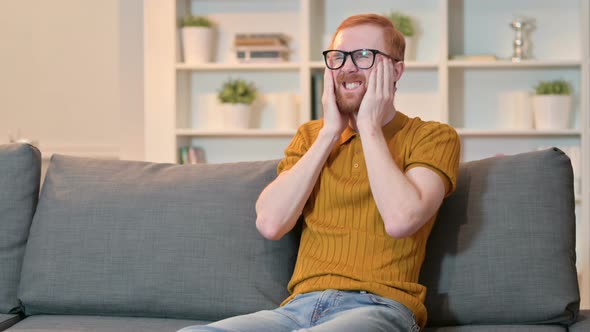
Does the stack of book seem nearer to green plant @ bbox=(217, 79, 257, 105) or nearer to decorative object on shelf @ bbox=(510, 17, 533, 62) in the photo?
green plant @ bbox=(217, 79, 257, 105)

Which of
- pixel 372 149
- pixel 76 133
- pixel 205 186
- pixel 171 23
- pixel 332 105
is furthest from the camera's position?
pixel 76 133

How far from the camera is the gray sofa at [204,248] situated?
6.62 feet

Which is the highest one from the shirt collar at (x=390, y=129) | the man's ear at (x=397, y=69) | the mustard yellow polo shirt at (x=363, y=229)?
the man's ear at (x=397, y=69)

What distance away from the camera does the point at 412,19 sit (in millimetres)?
4641

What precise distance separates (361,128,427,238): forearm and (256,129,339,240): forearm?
124mm

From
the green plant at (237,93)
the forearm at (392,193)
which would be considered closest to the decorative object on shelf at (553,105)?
the green plant at (237,93)

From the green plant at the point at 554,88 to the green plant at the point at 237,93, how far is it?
1498mm

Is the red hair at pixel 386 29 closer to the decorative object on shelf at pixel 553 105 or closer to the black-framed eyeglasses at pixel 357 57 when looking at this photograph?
the black-framed eyeglasses at pixel 357 57

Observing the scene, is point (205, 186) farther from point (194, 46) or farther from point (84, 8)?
point (84, 8)

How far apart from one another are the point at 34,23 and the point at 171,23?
4.40ft

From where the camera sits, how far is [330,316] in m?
1.83

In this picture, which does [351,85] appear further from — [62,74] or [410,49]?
[62,74]

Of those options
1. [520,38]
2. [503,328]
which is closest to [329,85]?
[503,328]

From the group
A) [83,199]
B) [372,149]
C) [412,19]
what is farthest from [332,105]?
[412,19]
